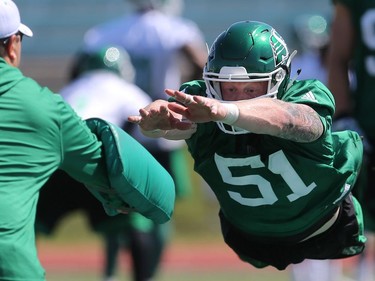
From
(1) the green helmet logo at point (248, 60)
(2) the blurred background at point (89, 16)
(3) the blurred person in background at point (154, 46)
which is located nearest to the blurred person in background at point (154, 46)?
(3) the blurred person in background at point (154, 46)

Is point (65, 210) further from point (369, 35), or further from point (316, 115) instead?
point (316, 115)

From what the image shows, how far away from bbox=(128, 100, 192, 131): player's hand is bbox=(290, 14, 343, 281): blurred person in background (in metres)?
2.33

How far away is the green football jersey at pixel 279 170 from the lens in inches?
140

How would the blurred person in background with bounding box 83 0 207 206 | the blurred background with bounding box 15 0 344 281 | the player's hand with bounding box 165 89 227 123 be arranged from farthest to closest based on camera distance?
the blurred background with bounding box 15 0 344 281, the blurred person in background with bounding box 83 0 207 206, the player's hand with bounding box 165 89 227 123

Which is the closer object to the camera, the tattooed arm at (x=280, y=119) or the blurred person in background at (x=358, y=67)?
the tattooed arm at (x=280, y=119)

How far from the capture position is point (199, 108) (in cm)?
299

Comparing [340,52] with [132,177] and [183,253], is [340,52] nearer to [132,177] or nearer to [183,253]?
[132,177]

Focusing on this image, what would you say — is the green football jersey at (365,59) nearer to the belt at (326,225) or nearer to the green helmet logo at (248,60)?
the belt at (326,225)

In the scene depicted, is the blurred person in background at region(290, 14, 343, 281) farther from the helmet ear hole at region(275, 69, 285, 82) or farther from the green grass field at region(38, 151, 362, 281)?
the helmet ear hole at region(275, 69, 285, 82)

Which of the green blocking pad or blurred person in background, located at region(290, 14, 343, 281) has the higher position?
the green blocking pad

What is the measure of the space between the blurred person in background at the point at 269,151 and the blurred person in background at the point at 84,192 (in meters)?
2.29

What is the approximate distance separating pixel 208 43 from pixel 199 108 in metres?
11.3

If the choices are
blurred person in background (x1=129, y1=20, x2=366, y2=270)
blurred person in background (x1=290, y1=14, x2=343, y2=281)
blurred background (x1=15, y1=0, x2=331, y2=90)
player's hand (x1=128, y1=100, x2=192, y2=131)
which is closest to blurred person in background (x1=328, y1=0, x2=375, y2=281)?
blurred person in background (x1=290, y1=14, x2=343, y2=281)

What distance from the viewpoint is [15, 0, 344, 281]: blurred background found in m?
9.08
